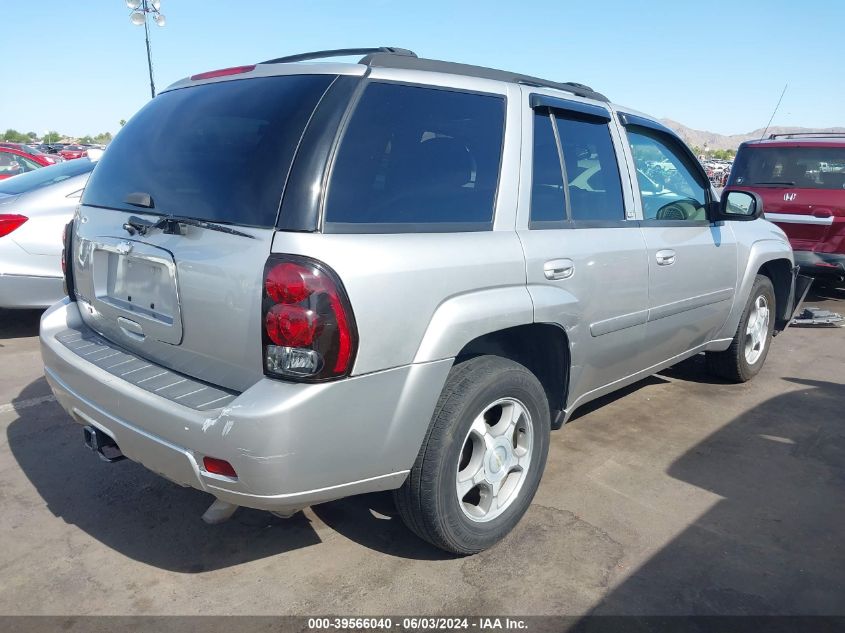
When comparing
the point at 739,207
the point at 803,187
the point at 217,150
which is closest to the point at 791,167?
the point at 803,187

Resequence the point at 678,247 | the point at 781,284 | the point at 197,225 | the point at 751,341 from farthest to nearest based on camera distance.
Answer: the point at 781,284 < the point at 751,341 < the point at 678,247 < the point at 197,225

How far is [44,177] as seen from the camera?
19.4 ft

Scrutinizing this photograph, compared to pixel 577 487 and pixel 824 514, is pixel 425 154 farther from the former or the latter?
pixel 824 514

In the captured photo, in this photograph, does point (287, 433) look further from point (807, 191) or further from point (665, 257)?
point (807, 191)

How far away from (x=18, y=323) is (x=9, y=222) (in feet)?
4.38

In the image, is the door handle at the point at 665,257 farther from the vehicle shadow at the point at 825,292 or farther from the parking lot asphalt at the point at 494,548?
the vehicle shadow at the point at 825,292

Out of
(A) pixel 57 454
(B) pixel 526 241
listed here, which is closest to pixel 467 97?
(B) pixel 526 241

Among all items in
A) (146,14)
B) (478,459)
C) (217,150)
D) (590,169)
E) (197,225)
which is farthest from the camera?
(146,14)

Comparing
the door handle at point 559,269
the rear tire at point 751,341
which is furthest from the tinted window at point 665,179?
the rear tire at point 751,341

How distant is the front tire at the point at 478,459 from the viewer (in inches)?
98.7

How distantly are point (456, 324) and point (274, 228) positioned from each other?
0.71 m

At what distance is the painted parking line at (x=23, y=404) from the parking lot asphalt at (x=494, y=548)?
0.15 metres

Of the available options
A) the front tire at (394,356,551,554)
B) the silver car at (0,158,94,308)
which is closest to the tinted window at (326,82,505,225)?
the front tire at (394,356,551,554)

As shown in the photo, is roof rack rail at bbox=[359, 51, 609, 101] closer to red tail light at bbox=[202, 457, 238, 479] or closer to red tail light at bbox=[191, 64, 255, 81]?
red tail light at bbox=[191, 64, 255, 81]
